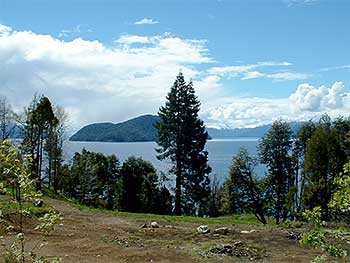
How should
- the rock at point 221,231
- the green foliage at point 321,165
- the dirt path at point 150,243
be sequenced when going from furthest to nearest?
the green foliage at point 321,165, the rock at point 221,231, the dirt path at point 150,243

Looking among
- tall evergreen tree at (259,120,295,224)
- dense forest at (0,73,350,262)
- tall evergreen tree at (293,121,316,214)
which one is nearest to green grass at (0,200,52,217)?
dense forest at (0,73,350,262)

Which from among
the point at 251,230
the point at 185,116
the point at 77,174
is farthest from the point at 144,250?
the point at 77,174

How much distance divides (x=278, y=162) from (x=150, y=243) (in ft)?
72.3

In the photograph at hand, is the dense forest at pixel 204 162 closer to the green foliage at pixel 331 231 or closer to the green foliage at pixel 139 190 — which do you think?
the green foliage at pixel 139 190

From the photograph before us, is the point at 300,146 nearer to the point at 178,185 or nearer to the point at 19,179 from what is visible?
the point at 178,185

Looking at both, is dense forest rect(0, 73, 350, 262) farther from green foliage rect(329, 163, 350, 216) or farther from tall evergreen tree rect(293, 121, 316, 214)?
green foliage rect(329, 163, 350, 216)

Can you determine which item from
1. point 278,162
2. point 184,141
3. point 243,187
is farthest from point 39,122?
point 278,162

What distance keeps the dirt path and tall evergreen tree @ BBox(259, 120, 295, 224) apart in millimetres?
16105

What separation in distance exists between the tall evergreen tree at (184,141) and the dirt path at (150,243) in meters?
13.8

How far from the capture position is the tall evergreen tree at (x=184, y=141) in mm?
34750

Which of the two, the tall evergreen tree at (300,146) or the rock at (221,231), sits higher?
the tall evergreen tree at (300,146)

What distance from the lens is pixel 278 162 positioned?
3647cm

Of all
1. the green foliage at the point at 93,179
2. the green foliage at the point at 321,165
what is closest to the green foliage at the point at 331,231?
the green foliage at the point at 321,165

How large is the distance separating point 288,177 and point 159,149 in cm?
1102
